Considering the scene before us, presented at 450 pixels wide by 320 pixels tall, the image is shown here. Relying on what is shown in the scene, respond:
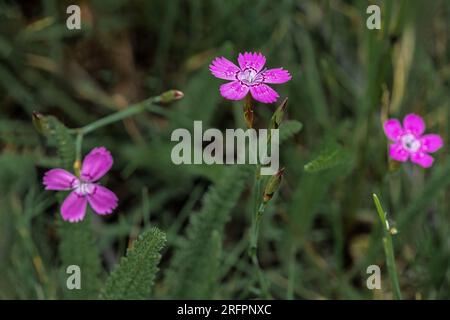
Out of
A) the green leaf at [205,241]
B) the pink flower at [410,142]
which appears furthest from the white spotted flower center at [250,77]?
the pink flower at [410,142]

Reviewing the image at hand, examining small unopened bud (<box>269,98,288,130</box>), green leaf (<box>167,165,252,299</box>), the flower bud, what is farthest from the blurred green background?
small unopened bud (<box>269,98,288,130</box>)

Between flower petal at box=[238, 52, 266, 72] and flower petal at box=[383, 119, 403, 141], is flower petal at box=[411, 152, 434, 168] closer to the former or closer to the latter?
flower petal at box=[383, 119, 403, 141]

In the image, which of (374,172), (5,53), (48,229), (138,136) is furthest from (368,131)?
(5,53)

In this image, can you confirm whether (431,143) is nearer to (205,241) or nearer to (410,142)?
(410,142)

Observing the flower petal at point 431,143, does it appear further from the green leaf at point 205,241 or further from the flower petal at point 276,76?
the flower petal at point 276,76
